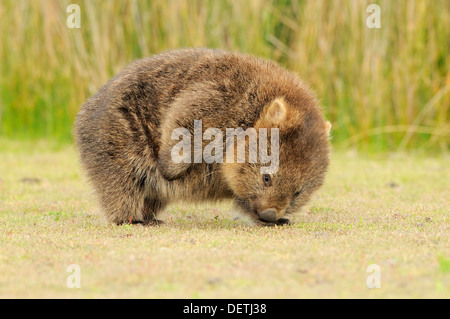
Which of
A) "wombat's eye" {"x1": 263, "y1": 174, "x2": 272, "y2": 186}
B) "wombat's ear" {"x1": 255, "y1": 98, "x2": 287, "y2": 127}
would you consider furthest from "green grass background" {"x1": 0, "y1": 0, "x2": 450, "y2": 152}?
"wombat's eye" {"x1": 263, "y1": 174, "x2": 272, "y2": 186}

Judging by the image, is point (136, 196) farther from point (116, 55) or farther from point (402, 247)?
point (116, 55)

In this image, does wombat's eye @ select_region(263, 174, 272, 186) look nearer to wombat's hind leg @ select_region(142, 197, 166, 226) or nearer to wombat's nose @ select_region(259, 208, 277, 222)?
wombat's nose @ select_region(259, 208, 277, 222)

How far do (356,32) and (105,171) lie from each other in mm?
4893

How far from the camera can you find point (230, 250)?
413 centimetres

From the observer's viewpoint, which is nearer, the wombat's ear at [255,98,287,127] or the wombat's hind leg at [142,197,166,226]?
the wombat's ear at [255,98,287,127]

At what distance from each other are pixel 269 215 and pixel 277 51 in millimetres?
5303

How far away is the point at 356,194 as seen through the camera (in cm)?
685

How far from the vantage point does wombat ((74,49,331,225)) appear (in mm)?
5082

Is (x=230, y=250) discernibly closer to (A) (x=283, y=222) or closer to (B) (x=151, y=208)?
(A) (x=283, y=222)

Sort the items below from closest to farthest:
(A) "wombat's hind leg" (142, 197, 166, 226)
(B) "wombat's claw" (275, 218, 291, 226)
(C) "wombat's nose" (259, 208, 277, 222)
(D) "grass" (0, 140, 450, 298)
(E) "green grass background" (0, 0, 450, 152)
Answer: (D) "grass" (0, 140, 450, 298), (C) "wombat's nose" (259, 208, 277, 222), (B) "wombat's claw" (275, 218, 291, 226), (A) "wombat's hind leg" (142, 197, 166, 226), (E) "green grass background" (0, 0, 450, 152)

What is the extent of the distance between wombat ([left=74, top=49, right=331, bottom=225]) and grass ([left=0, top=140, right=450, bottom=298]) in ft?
0.78
